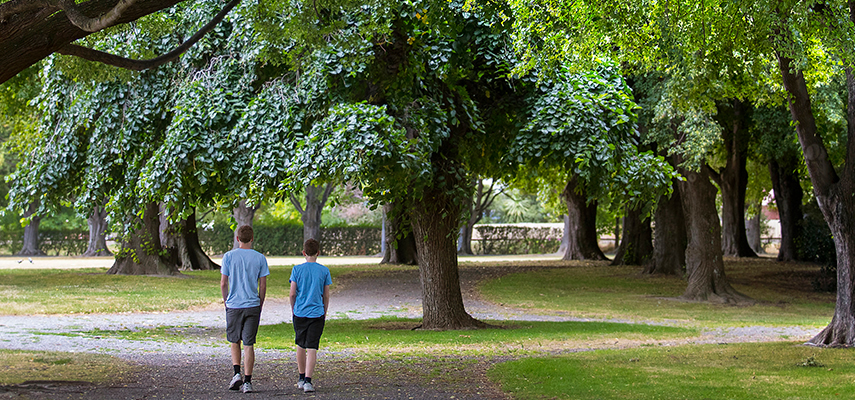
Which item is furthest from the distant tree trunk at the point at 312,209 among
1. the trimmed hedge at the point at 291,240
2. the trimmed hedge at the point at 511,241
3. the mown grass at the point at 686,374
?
the mown grass at the point at 686,374

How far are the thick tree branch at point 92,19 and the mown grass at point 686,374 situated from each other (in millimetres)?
4661

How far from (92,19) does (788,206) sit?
31311 mm

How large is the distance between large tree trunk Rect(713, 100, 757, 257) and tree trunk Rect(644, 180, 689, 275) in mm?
2704

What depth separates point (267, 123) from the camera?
1295cm

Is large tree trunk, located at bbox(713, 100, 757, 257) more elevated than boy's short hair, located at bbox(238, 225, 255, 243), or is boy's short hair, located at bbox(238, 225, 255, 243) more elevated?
large tree trunk, located at bbox(713, 100, 757, 257)

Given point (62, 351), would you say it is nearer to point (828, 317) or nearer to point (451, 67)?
point (451, 67)

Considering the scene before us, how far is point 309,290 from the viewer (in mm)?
7074

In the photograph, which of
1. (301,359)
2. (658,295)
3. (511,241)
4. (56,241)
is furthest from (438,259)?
(56,241)

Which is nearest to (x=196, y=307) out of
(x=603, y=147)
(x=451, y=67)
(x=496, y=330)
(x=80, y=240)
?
(x=496, y=330)

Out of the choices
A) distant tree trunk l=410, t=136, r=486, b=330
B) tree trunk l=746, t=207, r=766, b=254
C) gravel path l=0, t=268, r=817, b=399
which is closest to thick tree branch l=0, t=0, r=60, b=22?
gravel path l=0, t=268, r=817, b=399

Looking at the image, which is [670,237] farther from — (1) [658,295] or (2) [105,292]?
(2) [105,292]

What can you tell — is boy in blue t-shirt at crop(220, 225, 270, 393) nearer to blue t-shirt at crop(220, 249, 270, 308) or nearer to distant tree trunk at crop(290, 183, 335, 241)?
blue t-shirt at crop(220, 249, 270, 308)

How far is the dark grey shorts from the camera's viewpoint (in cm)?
704

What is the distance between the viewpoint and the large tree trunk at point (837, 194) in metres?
10.4
